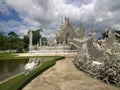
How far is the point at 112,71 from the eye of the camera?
27.8 feet

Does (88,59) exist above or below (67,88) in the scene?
above

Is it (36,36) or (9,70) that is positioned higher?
(36,36)

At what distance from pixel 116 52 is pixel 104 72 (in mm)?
1555

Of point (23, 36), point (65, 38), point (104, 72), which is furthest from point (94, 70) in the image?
point (23, 36)

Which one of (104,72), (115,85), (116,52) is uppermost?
(116,52)

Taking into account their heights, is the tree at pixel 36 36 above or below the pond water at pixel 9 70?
above

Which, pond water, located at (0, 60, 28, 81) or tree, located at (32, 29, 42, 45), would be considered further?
tree, located at (32, 29, 42, 45)

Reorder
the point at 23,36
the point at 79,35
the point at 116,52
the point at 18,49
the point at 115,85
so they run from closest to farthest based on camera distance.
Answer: the point at 115,85 → the point at 116,52 → the point at 79,35 → the point at 18,49 → the point at 23,36

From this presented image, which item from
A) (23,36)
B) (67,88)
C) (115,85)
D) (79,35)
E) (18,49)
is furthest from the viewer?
(23,36)

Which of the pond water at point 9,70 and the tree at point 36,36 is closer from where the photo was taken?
the pond water at point 9,70

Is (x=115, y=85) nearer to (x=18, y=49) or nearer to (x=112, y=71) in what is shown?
(x=112, y=71)

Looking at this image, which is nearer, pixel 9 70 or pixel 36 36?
pixel 9 70

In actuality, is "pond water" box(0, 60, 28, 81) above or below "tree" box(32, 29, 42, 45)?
below

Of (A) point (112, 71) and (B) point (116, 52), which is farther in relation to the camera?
(B) point (116, 52)
